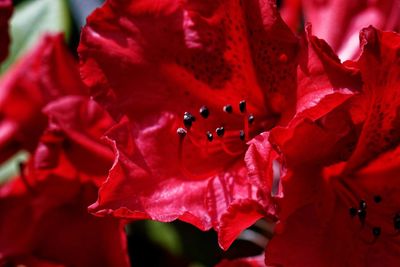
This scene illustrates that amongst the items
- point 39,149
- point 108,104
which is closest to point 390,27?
point 108,104

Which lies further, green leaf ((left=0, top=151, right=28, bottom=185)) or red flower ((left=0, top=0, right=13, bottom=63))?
green leaf ((left=0, top=151, right=28, bottom=185))

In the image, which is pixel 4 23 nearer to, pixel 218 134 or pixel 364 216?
pixel 218 134

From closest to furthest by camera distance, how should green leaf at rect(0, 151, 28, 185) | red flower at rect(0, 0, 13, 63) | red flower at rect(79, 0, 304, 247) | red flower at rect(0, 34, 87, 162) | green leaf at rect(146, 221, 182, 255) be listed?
red flower at rect(79, 0, 304, 247) < red flower at rect(0, 0, 13, 63) < red flower at rect(0, 34, 87, 162) < green leaf at rect(146, 221, 182, 255) < green leaf at rect(0, 151, 28, 185)

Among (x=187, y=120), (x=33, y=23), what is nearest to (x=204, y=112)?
(x=187, y=120)

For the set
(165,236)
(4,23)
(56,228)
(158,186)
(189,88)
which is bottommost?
(165,236)

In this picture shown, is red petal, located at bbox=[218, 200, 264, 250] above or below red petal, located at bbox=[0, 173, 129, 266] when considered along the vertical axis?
above

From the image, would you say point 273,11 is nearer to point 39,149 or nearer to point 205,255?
point 39,149

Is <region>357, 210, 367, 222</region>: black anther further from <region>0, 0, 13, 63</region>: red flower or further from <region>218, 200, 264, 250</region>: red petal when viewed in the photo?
<region>0, 0, 13, 63</region>: red flower

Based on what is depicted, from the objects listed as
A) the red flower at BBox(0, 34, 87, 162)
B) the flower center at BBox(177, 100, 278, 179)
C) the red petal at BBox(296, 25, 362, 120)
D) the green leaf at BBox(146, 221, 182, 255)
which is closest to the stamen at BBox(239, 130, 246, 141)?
the flower center at BBox(177, 100, 278, 179)
